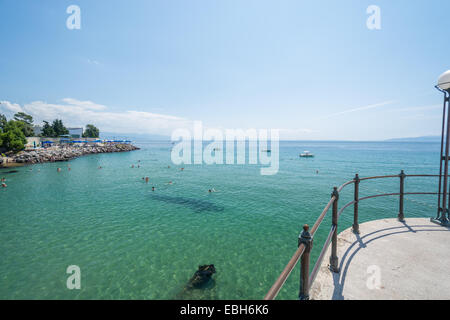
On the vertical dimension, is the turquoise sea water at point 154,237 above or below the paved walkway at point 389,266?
below

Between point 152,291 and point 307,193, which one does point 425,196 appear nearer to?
point 307,193

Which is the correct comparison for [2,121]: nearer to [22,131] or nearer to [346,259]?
[22,131]

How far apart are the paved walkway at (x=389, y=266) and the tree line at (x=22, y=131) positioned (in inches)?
2566

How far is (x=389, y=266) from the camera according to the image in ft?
13.0

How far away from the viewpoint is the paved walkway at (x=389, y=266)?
10.9 ft

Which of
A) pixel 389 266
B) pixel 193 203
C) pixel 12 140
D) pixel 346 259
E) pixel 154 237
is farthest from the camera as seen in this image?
pixel 12 140

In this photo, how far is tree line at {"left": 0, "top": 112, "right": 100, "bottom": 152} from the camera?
45.0 metres

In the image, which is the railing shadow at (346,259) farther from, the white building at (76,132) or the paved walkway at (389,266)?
the white building at (76,132)

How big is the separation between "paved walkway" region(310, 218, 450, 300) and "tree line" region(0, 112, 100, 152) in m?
65.2

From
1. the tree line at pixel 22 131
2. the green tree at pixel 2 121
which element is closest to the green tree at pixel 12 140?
the tree line at pixel 22 131

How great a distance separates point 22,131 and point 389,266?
87210mm

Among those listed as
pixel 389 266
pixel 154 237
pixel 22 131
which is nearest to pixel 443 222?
pixel 389 266

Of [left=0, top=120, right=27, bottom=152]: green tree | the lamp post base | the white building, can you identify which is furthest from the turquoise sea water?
the white building
